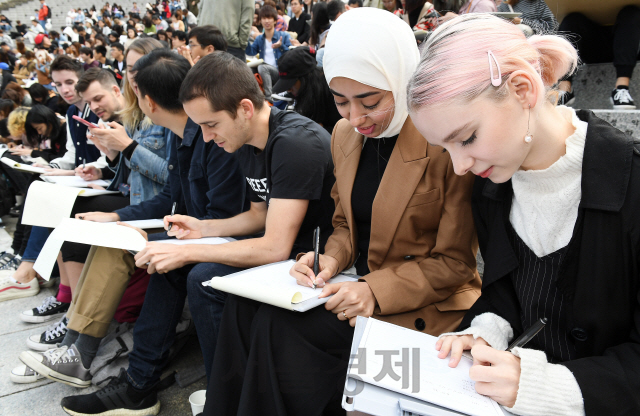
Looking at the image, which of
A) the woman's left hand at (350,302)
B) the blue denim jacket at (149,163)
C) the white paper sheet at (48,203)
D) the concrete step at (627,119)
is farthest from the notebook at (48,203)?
the concrete step at (627,119)

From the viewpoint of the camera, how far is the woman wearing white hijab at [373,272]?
4.76ft

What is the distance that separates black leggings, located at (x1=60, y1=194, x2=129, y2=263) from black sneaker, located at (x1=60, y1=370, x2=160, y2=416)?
0.91m

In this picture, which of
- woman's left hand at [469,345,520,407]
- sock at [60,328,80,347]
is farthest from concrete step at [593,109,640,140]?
sock at [60,328,80,347]

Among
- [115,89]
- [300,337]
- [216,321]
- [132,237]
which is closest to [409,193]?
[300,337]

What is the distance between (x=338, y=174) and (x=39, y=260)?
150 cm

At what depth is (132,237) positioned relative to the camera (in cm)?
203

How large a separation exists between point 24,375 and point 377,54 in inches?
98.5

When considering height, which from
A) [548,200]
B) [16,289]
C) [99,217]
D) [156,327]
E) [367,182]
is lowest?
[16,289]

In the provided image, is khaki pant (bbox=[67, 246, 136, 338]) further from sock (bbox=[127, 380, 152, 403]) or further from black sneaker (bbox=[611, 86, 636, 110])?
black sneaker (bbox=[611, 86, 636, 110])

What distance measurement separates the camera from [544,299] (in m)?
1.25

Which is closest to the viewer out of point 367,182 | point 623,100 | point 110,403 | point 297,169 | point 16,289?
point 367,182

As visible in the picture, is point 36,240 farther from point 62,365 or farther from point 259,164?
point 259,164

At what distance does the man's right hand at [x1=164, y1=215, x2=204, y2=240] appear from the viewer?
227cm

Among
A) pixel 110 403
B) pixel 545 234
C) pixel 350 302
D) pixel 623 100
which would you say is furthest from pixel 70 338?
pixel 623 100
